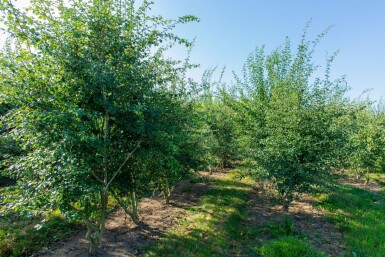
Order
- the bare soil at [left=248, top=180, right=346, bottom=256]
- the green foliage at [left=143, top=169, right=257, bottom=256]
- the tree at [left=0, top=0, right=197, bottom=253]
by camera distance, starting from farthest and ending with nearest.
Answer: the bare soil at [left=248, top=180, right=346, bottom=256] → the green foliage at [left=143, top=169, right=257, bottom=256] → the tree at [left=0, top=0, right=197, bottom=253]

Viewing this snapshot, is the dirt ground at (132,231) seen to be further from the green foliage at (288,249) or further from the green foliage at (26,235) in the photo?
the green foliage at (288,249)

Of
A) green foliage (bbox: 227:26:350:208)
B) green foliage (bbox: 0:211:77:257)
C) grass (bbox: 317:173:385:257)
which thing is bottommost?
green foliage (bbox: 0:211:77:257)

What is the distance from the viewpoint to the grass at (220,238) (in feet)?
17.5

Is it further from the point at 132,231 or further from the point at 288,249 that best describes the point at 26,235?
the point at 288,249

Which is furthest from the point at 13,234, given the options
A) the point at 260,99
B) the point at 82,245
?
the point at 260,99

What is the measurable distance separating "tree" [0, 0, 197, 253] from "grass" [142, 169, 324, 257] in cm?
223

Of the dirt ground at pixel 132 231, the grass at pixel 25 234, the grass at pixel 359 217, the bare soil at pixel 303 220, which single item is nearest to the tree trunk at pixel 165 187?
the dirt ground at pixel 132 231

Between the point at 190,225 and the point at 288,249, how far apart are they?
250cm

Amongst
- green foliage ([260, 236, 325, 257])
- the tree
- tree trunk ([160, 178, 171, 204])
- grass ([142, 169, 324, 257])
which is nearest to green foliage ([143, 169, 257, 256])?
grass ([142, 169, 324, 257])

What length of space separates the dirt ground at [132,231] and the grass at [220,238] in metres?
0.35

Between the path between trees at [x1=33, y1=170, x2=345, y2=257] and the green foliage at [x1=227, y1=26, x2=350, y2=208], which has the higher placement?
the green foliage at [x1=227, y1=26, x2=350, y2=208]

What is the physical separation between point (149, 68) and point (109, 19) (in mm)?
1060

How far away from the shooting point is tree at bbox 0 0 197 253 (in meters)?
3.79

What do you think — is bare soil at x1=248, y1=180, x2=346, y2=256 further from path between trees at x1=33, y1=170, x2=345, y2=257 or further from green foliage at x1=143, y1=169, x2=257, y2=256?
green foliage at x1=143, y1=169, x2=257, y2=256
